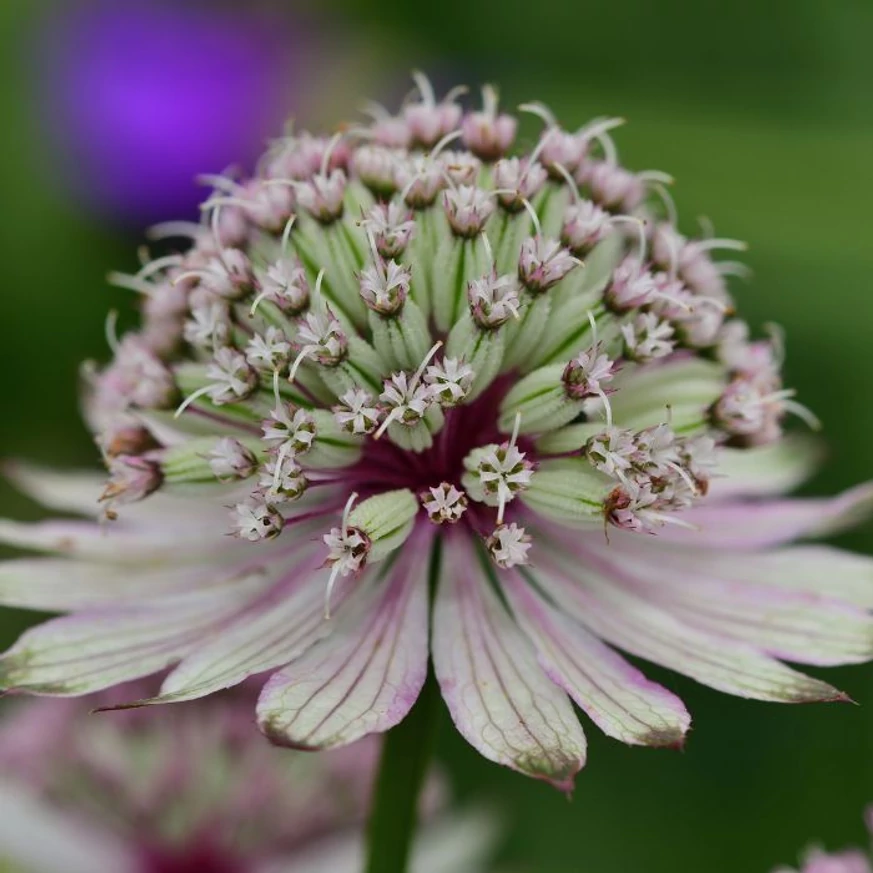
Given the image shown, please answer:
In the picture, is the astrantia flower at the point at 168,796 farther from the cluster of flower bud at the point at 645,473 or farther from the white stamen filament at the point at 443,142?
the white stamen filament at the point at 443,142

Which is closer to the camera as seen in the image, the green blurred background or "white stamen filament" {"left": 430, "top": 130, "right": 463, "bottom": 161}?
"white stamen filament" {"left": 430, "top": 130, "right": 463, "bottom": 161}

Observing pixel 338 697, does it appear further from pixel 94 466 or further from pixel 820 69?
pixel 820 69

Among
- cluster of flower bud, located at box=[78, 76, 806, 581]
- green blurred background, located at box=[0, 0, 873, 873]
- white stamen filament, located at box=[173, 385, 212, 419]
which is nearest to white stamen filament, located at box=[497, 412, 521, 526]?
cluster of flower bud, located at box=[78, 76, 806, 581]

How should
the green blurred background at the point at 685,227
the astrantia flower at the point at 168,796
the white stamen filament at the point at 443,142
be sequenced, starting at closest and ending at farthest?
the white stamen filament at the point at 443,142, the astrantia flower at the point at 168,796, the green blurred background at the point at 685,227

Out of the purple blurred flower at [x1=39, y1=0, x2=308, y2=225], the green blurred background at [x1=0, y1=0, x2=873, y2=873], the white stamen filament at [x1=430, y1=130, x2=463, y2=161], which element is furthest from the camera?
the purple blurred flower at [x1=39, y1=0, x2=308, y2=225]

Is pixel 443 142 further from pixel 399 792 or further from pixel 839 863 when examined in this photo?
pixel 839 863

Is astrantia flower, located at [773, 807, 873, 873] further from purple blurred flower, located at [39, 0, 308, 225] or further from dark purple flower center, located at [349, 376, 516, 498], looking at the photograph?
purple blurred flower, located at [39, 0, 308, 225]

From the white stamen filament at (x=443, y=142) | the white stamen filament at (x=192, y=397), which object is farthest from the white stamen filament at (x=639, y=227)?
the white stamen filament at (x=192, y=397)
